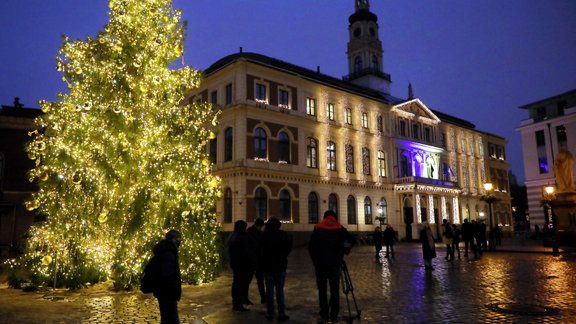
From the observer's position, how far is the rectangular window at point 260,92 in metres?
35.0

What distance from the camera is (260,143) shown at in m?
34.7

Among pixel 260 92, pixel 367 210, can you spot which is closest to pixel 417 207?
pixel 367 210

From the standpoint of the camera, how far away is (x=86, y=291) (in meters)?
11.6

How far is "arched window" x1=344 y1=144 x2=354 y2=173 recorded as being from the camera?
135ft

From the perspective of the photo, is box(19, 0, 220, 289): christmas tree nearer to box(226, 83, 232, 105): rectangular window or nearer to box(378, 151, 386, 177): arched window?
box(226, 83, 232, 105): rectangular window

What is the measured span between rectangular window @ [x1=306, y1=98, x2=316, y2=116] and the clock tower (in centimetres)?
1524

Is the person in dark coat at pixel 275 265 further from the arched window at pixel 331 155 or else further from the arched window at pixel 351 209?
the arched window at pixel 351 209

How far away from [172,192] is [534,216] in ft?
162

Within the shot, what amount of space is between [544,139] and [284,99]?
3416 centimetres

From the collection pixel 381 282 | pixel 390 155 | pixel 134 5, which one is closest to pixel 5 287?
pixel 134 5

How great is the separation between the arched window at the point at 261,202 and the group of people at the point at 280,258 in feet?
78.5

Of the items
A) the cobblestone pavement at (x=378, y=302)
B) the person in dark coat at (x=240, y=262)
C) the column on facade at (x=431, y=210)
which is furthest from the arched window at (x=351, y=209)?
the person in dark coat at (x=240, y=262)

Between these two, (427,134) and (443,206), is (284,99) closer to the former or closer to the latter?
(427,134)

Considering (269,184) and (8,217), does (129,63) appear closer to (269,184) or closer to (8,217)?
(8,217)
